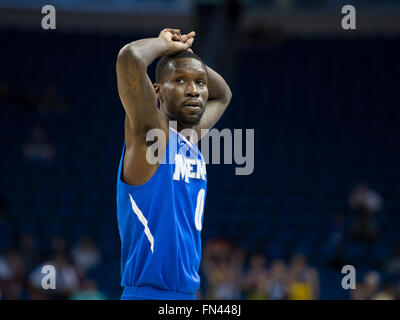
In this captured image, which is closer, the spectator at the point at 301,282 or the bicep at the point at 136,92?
the bicep at the point at 136,92

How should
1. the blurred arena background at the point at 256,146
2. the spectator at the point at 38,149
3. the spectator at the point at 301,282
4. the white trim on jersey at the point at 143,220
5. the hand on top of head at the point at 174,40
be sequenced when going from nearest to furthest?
the white trim on jersey at the point at 143,220 → the hand on top of head at the point at 174,40 → the spectator at the point at 301,282 → the blurred arena background at the point at 256,146 → the spectator at the point at 38,149

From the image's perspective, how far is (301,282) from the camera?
30.0 ft

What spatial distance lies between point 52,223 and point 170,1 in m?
7.26

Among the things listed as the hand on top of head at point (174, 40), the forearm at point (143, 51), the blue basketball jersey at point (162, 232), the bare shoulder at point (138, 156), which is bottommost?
the blue basketball jersey at point (162, 232)

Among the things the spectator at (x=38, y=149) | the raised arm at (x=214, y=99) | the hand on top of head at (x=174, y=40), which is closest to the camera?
the hand on top of head at (x=174, y=40)

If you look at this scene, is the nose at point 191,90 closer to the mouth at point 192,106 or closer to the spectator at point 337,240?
the mouth at point 192,106

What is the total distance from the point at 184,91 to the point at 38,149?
1028 cm

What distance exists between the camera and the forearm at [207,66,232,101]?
375 centimetres

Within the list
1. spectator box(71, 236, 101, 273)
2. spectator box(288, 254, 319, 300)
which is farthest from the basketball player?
spectator box(71, 236, 101, 273)

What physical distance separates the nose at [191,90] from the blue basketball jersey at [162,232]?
0.22m

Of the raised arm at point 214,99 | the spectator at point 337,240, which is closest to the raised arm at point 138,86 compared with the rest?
the raised arm at point 214,99

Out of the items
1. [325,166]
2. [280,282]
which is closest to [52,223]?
[280,282]

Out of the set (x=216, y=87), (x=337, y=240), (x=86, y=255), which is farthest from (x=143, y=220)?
(x=337, y=240)

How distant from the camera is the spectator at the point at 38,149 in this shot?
12789 millimetres
